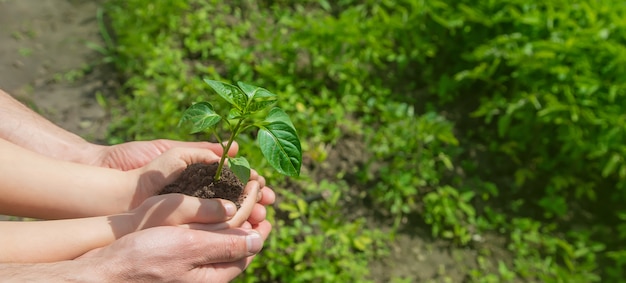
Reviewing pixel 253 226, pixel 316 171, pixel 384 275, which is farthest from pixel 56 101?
pixel 384 275

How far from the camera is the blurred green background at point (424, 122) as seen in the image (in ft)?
9.55

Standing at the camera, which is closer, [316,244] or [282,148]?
[282,148]

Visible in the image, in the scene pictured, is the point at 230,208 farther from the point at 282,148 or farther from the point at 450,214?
the point at 450,214

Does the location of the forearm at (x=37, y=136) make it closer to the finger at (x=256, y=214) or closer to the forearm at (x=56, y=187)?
the forearm at (x=56, y=187)

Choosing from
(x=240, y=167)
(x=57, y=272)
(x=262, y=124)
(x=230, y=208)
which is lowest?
(x=57, y=272)

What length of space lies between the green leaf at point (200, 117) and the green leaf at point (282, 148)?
0.13 meters

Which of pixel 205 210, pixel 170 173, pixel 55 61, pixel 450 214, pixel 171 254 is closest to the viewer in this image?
pixel 171 254

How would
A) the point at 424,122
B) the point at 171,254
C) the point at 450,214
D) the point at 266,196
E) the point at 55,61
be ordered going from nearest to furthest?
1. the point at 171,254
2. the point at 266,196
3. the point at 450,214
4. the point at 424,122
5. the point at 55,61

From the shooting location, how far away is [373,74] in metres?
3.62

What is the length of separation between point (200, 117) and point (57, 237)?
2.07 ft

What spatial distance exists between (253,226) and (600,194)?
2.19 meters

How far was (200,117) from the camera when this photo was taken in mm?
1551

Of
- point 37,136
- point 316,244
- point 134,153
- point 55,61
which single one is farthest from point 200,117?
point 55,61

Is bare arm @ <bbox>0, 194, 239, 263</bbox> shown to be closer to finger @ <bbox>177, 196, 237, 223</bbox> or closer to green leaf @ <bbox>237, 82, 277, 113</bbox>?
finger @ <bbox>177, 196, 237, 223</bbox>
